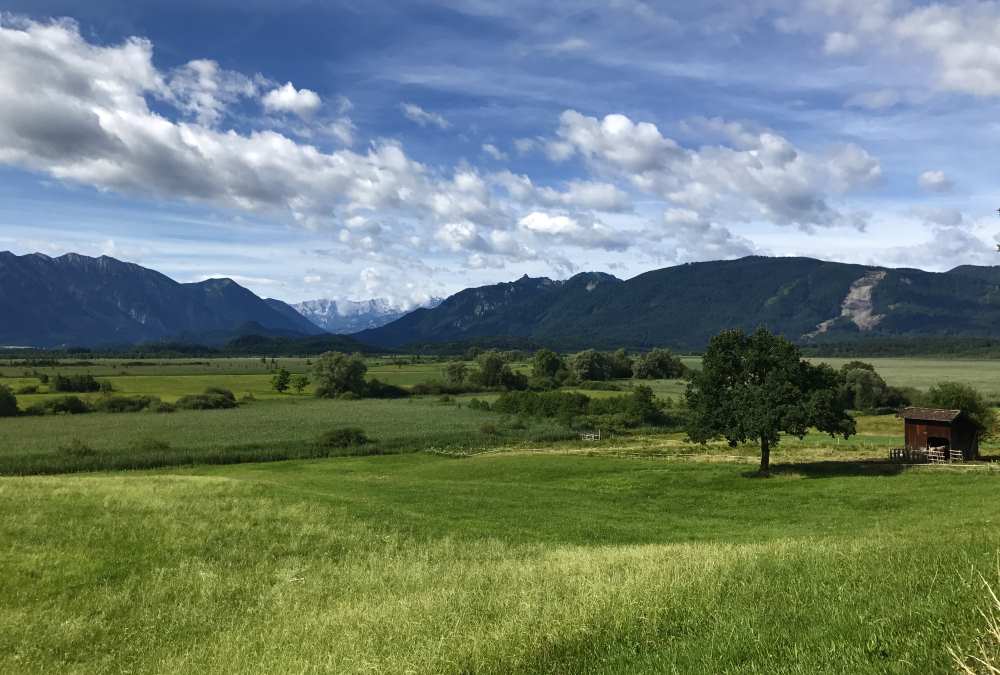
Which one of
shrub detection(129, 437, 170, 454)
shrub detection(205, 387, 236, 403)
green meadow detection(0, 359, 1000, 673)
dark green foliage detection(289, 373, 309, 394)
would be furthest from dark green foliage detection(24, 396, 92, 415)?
green meadow detection(0, 359, 1000, 673)

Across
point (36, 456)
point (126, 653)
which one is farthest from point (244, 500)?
point (36, 456)

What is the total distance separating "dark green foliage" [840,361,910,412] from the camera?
5182 inches

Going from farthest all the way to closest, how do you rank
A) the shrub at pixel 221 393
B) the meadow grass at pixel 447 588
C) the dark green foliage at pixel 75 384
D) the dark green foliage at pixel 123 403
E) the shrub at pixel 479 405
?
the dark green foliage at pixel 75 384 < the shrub at pixel 221 393 < the shrub at pixel 479 405 < the dark green foliage at pixel 123 403 < the meadow grass at pixel 447 588

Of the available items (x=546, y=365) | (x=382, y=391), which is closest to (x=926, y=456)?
(x=382, y=391)

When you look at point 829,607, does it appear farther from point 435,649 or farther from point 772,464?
point 772,464

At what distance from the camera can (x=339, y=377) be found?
173 meters

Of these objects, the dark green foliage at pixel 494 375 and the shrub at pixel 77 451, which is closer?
the shrub at pixel 77 451

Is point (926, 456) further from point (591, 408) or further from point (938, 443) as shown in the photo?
point (591, 408)

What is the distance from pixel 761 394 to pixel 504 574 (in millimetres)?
42352

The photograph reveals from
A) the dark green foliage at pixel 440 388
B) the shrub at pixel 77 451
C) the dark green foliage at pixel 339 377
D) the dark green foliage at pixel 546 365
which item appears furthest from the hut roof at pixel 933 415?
the dark green foliage at pixel 339 377

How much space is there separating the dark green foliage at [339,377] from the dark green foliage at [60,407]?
56.1 metres

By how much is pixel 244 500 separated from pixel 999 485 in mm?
45510

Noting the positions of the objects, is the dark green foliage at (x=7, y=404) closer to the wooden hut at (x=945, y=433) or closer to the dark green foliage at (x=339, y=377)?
the dark green foliage at (x=339, y=377)

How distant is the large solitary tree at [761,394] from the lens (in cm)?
5066
